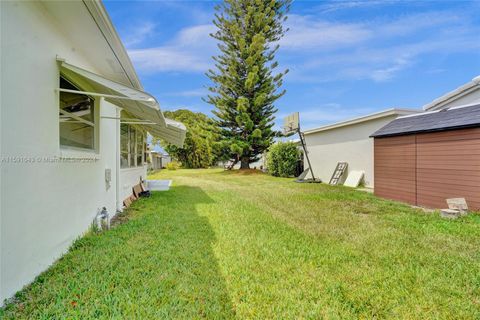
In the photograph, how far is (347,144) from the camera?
14.1 metres

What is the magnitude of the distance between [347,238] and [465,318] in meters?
2.38

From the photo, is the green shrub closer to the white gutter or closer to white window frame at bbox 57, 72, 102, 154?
the white gutter

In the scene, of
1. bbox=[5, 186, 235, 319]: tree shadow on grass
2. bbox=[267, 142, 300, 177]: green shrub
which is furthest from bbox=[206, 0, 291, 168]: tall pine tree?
bbox=[5, 186, 235, 319]: tree shadow on grass

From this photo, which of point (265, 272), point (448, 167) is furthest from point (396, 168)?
point (265, 272)

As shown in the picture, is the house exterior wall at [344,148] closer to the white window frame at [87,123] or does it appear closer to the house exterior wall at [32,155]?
the white window frame at [87,123]

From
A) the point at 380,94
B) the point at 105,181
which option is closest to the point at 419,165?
the point at 105,181

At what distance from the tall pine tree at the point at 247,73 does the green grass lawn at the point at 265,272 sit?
1664 centimetres

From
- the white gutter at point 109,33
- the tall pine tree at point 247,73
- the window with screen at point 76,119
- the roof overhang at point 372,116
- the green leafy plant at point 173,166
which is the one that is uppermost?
the tall pine tree at point 247,73

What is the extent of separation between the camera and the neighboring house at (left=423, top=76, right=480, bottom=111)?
32.2 feet

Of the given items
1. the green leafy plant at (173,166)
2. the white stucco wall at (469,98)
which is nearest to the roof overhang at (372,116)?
the white stucco wall at (469,98)

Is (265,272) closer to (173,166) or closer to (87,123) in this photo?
(87,123)

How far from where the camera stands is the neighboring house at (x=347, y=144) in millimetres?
12142

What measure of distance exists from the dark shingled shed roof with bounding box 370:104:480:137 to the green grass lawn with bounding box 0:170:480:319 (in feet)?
8.08

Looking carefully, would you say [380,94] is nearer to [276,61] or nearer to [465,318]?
[276,61]
